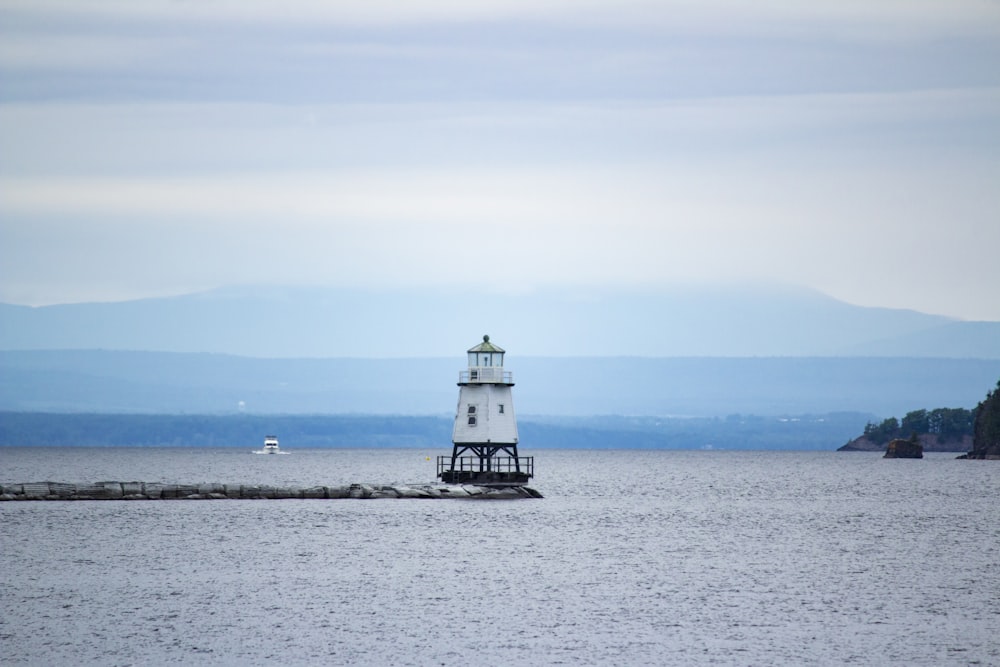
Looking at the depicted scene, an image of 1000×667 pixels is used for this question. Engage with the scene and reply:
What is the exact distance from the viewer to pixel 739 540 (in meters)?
73.1

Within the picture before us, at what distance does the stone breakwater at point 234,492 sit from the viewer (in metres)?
93.4

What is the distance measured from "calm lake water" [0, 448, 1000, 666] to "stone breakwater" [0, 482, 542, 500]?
97 centimetres

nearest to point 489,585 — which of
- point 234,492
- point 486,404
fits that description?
point 486,404

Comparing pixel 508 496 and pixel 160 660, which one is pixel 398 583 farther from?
pixel 508 496

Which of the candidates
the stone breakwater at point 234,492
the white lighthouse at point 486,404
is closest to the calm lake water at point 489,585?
the stone breakwater at point 234,492

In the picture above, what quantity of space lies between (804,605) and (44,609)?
79.6 feet

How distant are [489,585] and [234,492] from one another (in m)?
46.3

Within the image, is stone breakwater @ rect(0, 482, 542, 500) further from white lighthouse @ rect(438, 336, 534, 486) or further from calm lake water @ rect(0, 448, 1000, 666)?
white lighthouse @ rect(438, 336, 534, 486)

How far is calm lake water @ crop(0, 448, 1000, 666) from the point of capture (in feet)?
132

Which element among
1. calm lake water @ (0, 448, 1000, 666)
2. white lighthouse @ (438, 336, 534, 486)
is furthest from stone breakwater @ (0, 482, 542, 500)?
white lighthouse @ (438, 336, 534, 486)

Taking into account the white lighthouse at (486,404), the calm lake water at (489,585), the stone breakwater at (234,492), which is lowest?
the calm lake water at (489,585)

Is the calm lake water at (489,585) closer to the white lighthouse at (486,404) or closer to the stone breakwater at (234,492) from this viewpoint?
the stone breakwater at (234,492)

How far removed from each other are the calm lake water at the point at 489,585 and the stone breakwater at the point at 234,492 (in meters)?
0.97

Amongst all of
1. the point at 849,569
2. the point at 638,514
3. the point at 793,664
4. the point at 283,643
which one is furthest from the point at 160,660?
the point at 638,514
